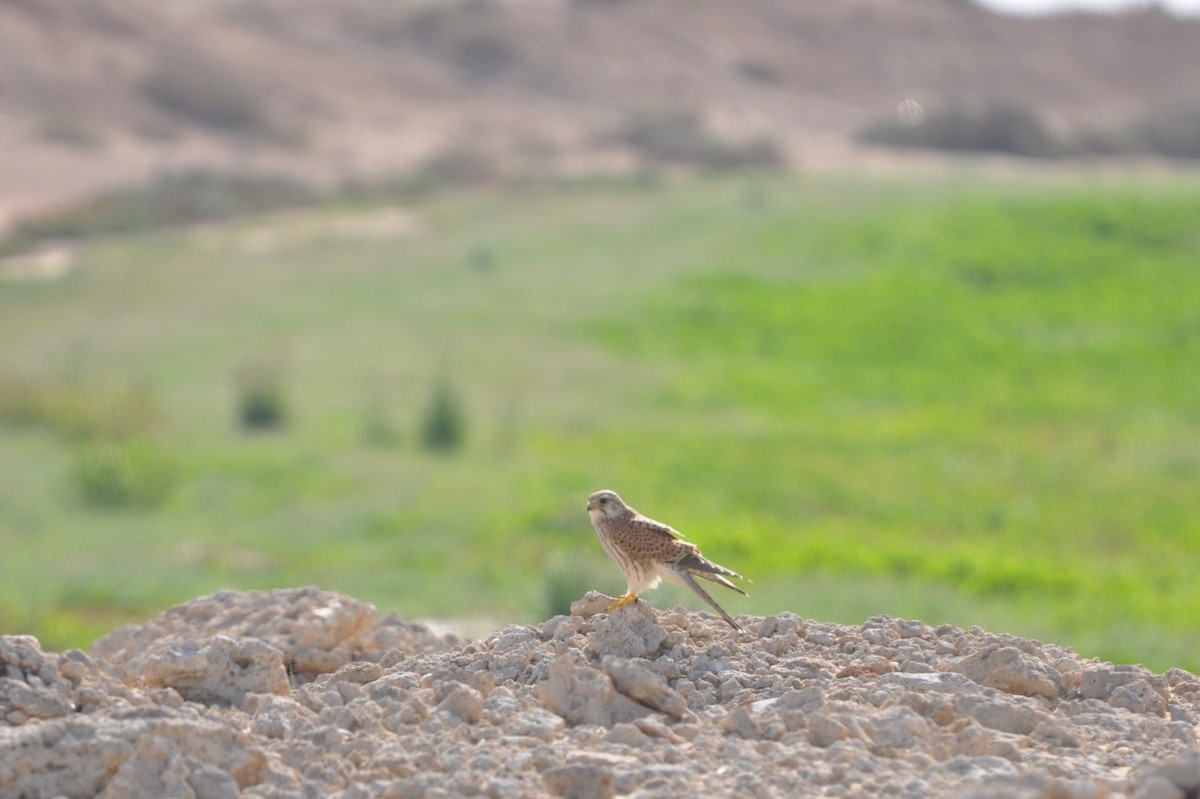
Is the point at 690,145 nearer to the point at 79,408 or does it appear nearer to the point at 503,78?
the point at 503,78

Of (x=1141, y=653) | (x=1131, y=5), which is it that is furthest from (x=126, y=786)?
(x=1131, y=5)

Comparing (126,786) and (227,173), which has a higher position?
(227,173)

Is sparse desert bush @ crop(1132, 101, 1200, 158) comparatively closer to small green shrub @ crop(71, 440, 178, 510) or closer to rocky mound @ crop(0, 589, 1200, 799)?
→ small green shrub @ crop(71, 440, 178, 510)

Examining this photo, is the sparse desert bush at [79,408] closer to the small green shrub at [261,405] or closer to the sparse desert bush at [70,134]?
the small green shrub at [261,405]

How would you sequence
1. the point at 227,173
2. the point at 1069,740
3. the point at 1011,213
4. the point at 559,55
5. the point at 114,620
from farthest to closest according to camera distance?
1. the point at 559,55
2. the point at 227,173
3. the point at 1011,213
4. the point at 114,620
5. the point at 1069,740

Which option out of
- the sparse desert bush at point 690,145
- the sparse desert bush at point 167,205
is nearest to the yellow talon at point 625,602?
the sparse desert bush at point 167,205

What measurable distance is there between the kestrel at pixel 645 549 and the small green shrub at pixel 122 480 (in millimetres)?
10741

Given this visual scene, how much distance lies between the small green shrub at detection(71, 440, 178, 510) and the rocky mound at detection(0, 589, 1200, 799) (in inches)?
387

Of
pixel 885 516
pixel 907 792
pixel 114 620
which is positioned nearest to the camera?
pixel 907 792

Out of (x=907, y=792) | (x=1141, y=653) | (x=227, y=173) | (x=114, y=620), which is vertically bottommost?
(x=114, y=620)

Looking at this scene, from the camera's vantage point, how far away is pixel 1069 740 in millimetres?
4574

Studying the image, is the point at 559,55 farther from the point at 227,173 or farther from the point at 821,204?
the point at 821,204

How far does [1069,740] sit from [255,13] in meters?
68.9

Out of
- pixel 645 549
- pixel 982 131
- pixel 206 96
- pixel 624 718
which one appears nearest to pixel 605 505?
pixel 645 549
